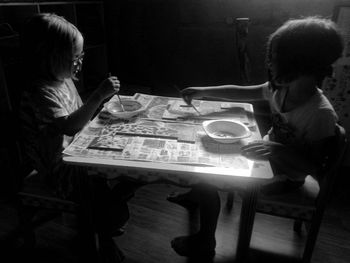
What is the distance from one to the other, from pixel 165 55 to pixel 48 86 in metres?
1.59

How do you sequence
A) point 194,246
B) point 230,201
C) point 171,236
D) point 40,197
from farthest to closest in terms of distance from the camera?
1. point 230,201
2. point 171,236
3. point 194,246
4. point 40,197

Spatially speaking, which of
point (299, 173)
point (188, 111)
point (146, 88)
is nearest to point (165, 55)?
point (146, 88)

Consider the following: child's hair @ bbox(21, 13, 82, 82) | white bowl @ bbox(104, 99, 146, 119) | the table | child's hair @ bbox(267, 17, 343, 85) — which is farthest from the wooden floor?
child's hair @ bbox(267, 17, 343, 85)

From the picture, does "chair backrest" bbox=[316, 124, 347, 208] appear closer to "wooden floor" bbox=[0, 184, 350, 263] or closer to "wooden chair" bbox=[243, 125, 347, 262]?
"wooden chair" bbox=[243, 125, 347, 262]

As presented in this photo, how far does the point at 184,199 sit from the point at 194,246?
383 millimetres

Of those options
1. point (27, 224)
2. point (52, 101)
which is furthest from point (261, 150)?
point (27, 224)

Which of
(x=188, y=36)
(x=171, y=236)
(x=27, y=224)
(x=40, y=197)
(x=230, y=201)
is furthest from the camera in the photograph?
(x=188, y=36)

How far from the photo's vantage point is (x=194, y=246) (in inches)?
55.6

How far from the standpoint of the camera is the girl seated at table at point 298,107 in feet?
3.22

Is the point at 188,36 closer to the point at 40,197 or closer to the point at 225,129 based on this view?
the point at 225,129

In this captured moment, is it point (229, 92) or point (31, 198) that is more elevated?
point (229, 92)

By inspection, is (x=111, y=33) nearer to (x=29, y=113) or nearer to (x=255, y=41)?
(x=255, y=41)

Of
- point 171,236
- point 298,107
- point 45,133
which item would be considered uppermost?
point 298,107

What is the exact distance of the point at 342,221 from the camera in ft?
5.45
